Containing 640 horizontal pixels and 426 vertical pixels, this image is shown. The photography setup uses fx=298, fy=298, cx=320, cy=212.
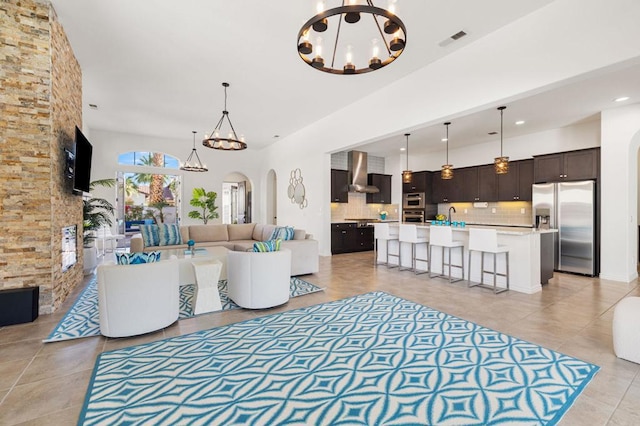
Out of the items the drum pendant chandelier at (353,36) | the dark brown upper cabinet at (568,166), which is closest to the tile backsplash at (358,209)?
the dark brown upper cabinet at (568,166)

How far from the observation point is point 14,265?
132 inches

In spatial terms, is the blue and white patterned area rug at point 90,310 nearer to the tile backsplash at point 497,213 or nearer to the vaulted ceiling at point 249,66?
the vaulted ceiling at point 249,66

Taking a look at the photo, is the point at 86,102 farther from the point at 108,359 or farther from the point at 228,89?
the point at 108,359

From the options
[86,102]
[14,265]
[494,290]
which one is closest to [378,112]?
[494,290]

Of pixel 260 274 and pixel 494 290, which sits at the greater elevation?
pixel 260 274

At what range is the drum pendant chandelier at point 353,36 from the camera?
219cm

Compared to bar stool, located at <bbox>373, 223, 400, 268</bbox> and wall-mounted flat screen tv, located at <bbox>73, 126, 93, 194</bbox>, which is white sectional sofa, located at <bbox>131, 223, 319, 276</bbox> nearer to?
bar stool, located at <bbox>373, 223, 400, 268</bbox>

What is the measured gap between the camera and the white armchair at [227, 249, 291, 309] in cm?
356

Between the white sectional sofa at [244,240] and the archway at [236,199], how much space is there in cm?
451

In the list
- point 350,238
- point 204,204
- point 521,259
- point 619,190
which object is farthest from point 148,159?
point 619,190

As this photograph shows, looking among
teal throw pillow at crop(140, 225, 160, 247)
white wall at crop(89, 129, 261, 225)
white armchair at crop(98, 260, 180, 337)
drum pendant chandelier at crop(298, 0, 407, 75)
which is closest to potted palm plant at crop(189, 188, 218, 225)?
white wall at crop(89, 129, 261, 225)

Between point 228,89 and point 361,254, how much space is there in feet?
17.3

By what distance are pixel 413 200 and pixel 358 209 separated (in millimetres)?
1761

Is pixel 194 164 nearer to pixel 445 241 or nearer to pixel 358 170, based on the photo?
pixel 358 170
